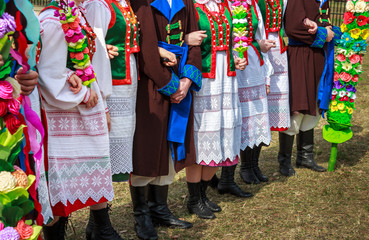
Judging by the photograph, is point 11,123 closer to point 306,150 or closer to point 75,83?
point 75,83

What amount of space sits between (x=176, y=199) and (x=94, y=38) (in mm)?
2355

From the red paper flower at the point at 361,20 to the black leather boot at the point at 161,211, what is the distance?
3.02 metres

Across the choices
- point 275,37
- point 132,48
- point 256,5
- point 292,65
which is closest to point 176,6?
point 132,48

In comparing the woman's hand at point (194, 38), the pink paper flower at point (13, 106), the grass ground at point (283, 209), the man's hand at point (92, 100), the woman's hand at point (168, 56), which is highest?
the woman's hand at point (194, 38)

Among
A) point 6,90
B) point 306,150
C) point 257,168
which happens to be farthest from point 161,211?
point 306,150

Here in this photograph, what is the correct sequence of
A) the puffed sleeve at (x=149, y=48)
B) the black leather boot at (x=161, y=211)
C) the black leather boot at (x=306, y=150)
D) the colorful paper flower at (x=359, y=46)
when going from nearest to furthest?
the puffed sleeve at (x=149, y=48) < the black leather boot at (x=161, y=211) < the colorful paper flower at (x=359, y=46) < the black leather boot at (x=306, y=150)

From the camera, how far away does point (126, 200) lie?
16.8 ft

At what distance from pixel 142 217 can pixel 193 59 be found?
1.39 meters

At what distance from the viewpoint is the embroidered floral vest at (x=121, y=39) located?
11.8 feet

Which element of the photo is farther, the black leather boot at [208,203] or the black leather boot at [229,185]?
the black leather boot at [229,185]

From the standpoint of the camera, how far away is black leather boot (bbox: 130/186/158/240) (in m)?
4.14

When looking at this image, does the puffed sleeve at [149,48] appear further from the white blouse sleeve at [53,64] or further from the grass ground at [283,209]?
the grass ground at [283,209]

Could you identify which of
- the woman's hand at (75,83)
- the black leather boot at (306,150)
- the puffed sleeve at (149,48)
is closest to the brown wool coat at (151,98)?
the puffed sleeve at (149,48)

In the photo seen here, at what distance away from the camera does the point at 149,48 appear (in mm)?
3832
